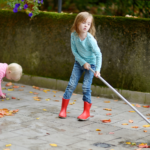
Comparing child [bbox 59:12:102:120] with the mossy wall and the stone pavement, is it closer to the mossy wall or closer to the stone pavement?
the stone pavement

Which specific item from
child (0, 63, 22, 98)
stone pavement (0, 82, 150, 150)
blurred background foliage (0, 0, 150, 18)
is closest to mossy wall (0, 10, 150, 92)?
stone pavement (0, 82, 150, 150)

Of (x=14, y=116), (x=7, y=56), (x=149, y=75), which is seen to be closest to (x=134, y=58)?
(x=149, y=75)

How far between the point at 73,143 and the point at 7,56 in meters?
4.60

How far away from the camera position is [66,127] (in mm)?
4582

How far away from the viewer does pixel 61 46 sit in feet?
23.7

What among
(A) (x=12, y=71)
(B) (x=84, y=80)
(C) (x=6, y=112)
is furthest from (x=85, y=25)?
(C) (x=6, y=112)

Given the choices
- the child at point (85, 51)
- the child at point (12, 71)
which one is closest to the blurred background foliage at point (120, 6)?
the child at point (12, 71)

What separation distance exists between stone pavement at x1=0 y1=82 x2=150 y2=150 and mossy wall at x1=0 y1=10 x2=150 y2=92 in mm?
673

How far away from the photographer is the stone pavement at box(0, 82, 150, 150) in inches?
152

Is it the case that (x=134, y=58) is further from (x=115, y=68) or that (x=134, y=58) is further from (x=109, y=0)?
(x=109, y=0)

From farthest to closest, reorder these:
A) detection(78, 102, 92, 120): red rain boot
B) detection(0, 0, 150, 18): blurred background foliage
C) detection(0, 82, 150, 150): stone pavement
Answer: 1. detection(0, 0, 150, 18): blurred background foliage
2. detection(78, 102, 92, 120): red rain boot
3. detection(0, 82, 150, 150): stone pavement

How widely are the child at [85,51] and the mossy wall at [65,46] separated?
1671mm

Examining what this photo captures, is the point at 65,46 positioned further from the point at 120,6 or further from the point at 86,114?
the point at 120,6

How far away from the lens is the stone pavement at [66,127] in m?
3.86
